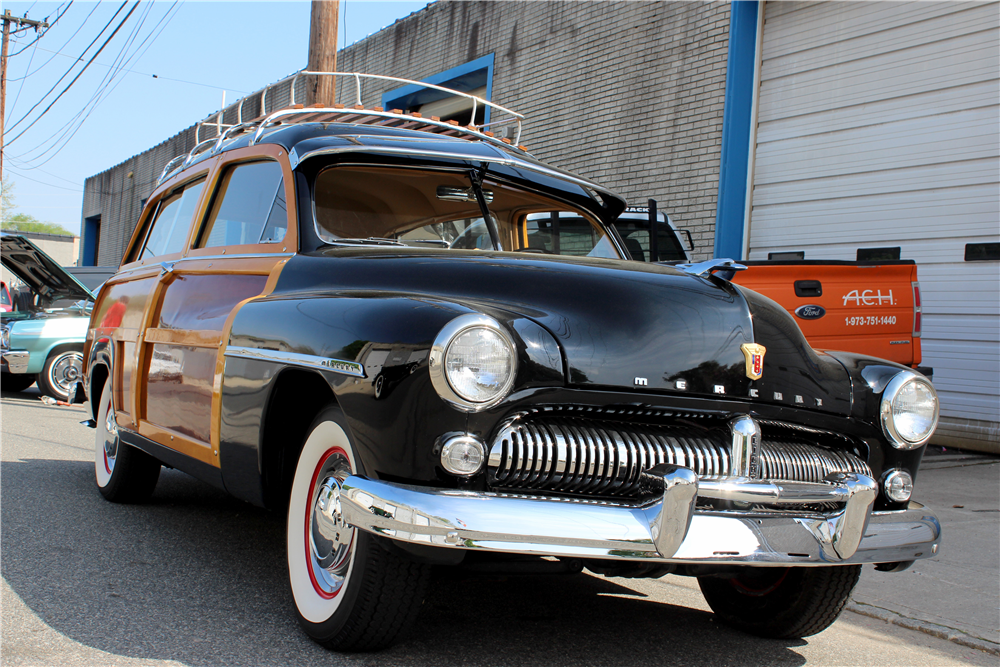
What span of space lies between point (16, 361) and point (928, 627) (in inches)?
416

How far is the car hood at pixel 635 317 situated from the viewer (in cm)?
257

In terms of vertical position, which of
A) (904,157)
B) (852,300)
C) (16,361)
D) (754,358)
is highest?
(904,157)

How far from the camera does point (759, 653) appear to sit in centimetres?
310

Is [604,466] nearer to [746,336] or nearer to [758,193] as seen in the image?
[746,336]

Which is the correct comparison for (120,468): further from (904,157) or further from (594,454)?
(904,157)

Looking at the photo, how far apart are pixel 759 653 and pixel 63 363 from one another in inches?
405

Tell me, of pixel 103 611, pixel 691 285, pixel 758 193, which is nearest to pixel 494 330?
pixel 691 285

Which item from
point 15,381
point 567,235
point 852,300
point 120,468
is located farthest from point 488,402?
point 15,381

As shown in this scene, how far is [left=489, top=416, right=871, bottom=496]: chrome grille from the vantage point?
233cm

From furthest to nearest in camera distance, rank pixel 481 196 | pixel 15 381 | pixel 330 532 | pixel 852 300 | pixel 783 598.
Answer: pixel 15 381 → pixel 852 300 → pixel 481 196 → pixel 783 598 → pixel 330 532

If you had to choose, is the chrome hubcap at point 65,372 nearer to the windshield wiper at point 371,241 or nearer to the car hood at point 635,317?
the windshield wiper at point 371,241

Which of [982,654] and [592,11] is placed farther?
[592,11]

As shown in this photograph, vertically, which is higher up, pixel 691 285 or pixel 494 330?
pixel 691 285

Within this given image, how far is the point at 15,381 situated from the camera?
38.9 ft
